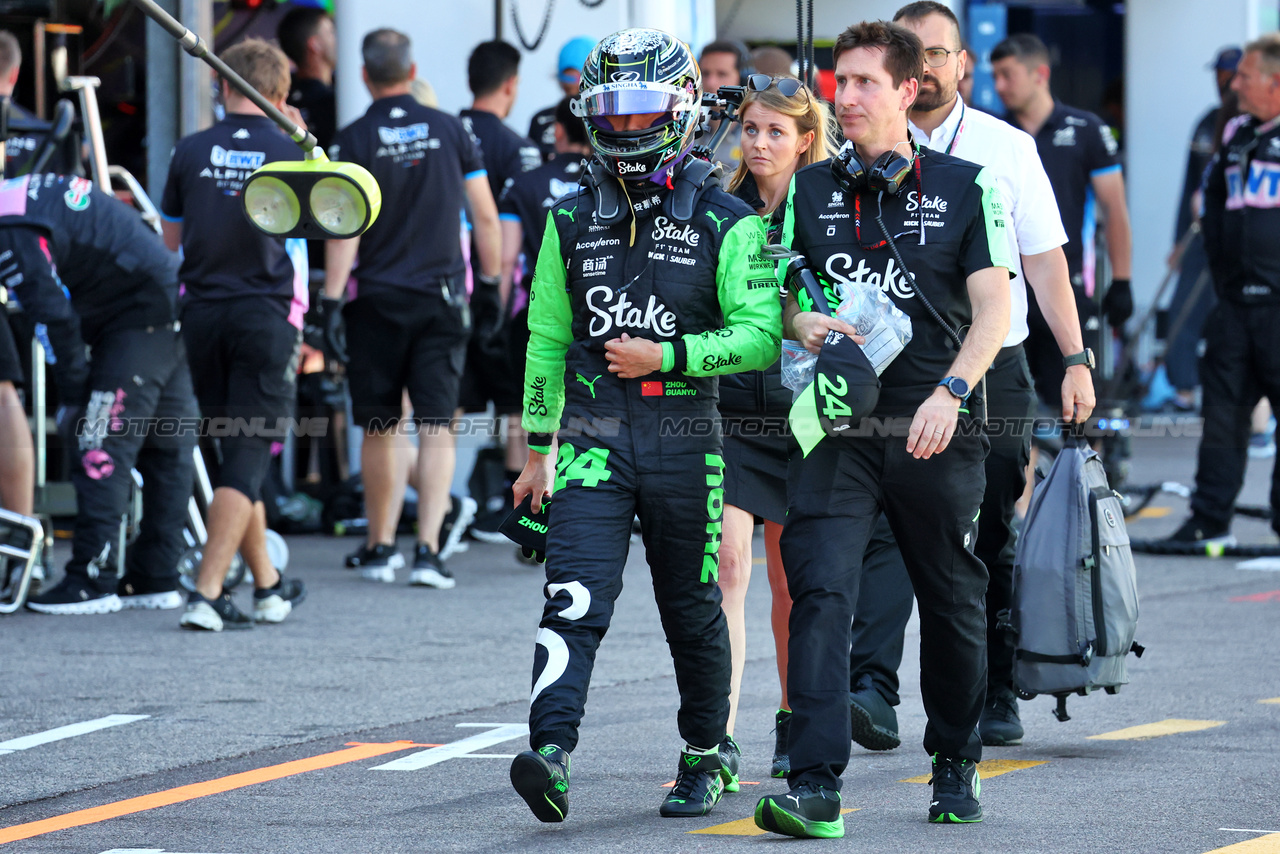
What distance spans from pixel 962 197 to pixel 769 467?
115 centimetres

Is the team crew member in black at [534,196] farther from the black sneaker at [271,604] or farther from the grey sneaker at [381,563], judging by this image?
the black sneaker at [271,604]

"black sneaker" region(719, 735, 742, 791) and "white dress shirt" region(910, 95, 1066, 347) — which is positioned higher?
"white dress shirt" region(910, 95, 1066, 347)

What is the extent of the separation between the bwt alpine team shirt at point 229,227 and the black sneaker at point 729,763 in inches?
142

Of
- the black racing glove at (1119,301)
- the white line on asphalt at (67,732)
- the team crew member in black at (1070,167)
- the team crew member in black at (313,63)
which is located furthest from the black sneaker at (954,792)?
the team crew member in black at (313,63)

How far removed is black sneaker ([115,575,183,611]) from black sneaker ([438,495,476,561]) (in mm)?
1707

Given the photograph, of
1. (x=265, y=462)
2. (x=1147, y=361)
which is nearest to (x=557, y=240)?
(x=265, y=462)

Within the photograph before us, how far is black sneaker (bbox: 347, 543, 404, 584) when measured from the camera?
→ 9242 mm

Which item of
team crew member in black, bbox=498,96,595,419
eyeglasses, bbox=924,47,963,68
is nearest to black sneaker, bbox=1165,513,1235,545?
team crew member in black, bbox=498,96,595,419

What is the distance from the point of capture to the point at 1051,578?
534 cm

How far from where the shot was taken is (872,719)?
17.6 ft

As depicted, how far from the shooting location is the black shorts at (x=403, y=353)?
360 inches

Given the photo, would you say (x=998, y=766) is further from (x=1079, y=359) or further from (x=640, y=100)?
(x=640, y=100)

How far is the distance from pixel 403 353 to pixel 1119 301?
3.58 m

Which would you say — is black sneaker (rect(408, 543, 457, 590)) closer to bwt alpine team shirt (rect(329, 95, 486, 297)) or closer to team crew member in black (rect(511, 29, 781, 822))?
bwt alpine team shirt (rect(329, 95, 486, 297))
